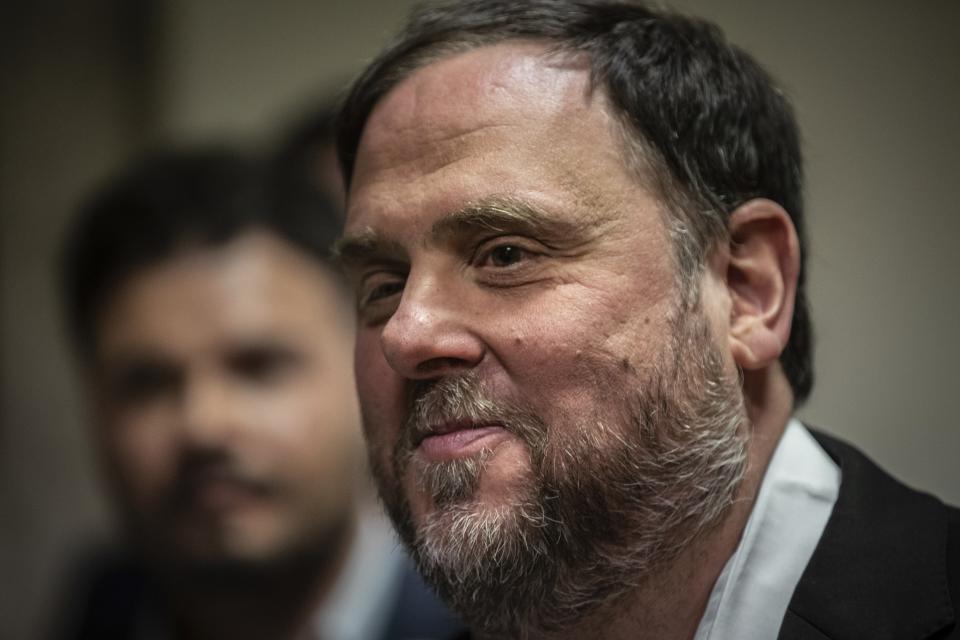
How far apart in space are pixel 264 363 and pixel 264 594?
0.68m

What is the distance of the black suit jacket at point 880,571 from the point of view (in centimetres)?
165

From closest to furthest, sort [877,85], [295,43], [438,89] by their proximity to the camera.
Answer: [438,89]
[877,85]
[295,43]

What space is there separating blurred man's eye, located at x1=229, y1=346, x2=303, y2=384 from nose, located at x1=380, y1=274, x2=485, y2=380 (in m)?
1.68

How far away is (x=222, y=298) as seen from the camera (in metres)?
3.42

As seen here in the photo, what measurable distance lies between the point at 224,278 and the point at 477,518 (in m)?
1.95

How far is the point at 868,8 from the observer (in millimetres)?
3709

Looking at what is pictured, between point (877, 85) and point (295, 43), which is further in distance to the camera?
point (295, 43)

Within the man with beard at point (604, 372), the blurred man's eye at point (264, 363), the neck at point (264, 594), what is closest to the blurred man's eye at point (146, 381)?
→ the blurred man's eye at point (264, 363)

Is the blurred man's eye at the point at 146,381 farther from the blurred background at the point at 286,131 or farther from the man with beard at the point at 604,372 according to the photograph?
Answer: the man with beard at the point at 604,372

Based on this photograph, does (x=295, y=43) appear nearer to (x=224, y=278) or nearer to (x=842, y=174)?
(x=224, y=278)

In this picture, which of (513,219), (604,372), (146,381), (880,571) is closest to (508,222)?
(513,219)

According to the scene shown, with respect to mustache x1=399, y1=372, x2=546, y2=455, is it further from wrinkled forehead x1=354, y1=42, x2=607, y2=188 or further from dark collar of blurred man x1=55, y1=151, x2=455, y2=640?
dark collar of blurred man x1=55, y1=151, x2=455, y2=640

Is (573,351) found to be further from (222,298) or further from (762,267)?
(222,298)

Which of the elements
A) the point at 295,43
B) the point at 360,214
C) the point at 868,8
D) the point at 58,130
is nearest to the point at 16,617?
the point at 58,130
